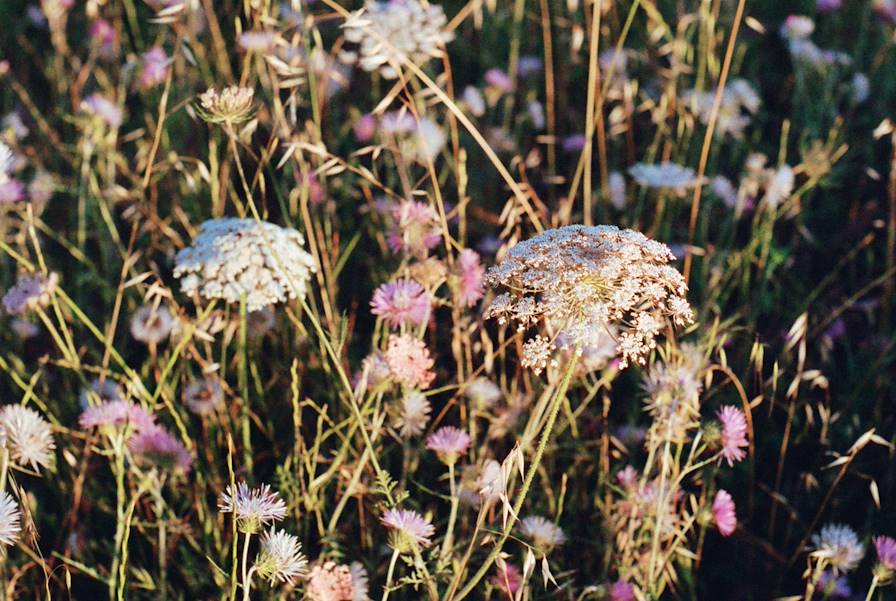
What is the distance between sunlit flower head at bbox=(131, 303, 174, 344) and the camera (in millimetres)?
1716

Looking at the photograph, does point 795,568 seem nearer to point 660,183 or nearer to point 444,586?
point 444,586

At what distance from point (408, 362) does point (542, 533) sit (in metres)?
0.33

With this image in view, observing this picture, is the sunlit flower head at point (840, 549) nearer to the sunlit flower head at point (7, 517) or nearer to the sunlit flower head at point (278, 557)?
the sunlit flower head at point (278, 557)

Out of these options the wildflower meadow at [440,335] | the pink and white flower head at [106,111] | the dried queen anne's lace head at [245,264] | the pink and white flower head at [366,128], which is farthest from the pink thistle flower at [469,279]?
the pink and white flower head at [106,111]

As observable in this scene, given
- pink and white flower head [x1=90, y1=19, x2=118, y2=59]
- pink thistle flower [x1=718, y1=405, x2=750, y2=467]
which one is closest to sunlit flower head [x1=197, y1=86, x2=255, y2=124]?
pink thistle flower [x1=718, y1=405, x2=750, y2=467]

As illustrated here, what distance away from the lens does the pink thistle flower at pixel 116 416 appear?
4.76 feet

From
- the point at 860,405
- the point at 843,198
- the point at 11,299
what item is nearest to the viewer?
the point at 11,299

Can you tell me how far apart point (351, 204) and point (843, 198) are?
52.0 inches

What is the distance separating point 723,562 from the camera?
5.60 ft

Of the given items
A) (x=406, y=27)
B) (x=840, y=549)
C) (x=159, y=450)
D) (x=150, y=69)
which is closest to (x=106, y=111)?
(x=150, y=69)

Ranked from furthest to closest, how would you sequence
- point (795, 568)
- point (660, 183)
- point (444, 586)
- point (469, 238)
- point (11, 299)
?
point (469, 238)
point (660, 183)
point (795, 568)
point (11, 299)
point (444, 586)

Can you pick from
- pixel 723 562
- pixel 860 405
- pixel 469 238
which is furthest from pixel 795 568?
pixel 469 238

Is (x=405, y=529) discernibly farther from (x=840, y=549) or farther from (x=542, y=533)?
(x=840, y=549)

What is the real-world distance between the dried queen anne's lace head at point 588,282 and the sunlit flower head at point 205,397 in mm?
702
